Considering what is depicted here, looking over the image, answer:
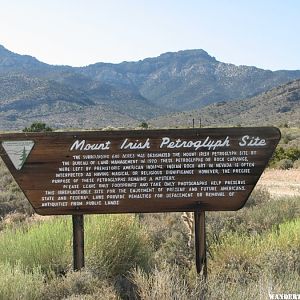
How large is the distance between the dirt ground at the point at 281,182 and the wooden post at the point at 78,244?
1017 centimetres

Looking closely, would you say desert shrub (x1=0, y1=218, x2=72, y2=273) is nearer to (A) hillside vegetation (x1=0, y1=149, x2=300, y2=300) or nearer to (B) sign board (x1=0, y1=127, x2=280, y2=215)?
(A) hillside vegetation (x1=0, y1=149, x2=300, y2=300)

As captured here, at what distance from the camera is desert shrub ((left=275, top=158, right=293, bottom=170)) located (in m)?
22.9

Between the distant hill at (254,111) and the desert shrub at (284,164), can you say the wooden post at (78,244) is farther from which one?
the distant hill at (254,111)

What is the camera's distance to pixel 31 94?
443 ft

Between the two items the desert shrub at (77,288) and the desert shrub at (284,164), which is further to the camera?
the desert shrub at (284,164)

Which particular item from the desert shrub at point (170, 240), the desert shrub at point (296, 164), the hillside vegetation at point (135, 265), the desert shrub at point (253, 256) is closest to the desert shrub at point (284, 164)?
the desert shrub at point (296, 164)

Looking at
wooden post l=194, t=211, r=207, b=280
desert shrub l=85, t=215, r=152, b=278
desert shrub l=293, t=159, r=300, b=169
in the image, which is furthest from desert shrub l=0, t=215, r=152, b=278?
desert shrub l=293, t=159, r=300, b=169

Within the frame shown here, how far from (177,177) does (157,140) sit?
0.47 meters

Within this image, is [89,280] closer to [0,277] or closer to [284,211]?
[0,277]

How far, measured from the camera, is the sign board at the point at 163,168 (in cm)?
552

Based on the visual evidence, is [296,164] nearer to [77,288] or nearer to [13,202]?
[13,202]

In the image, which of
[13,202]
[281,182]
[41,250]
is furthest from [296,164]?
[41,250]

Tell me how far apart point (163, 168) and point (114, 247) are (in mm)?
1143

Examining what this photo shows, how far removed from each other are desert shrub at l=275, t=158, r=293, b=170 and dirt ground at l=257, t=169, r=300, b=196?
789 millimetres
